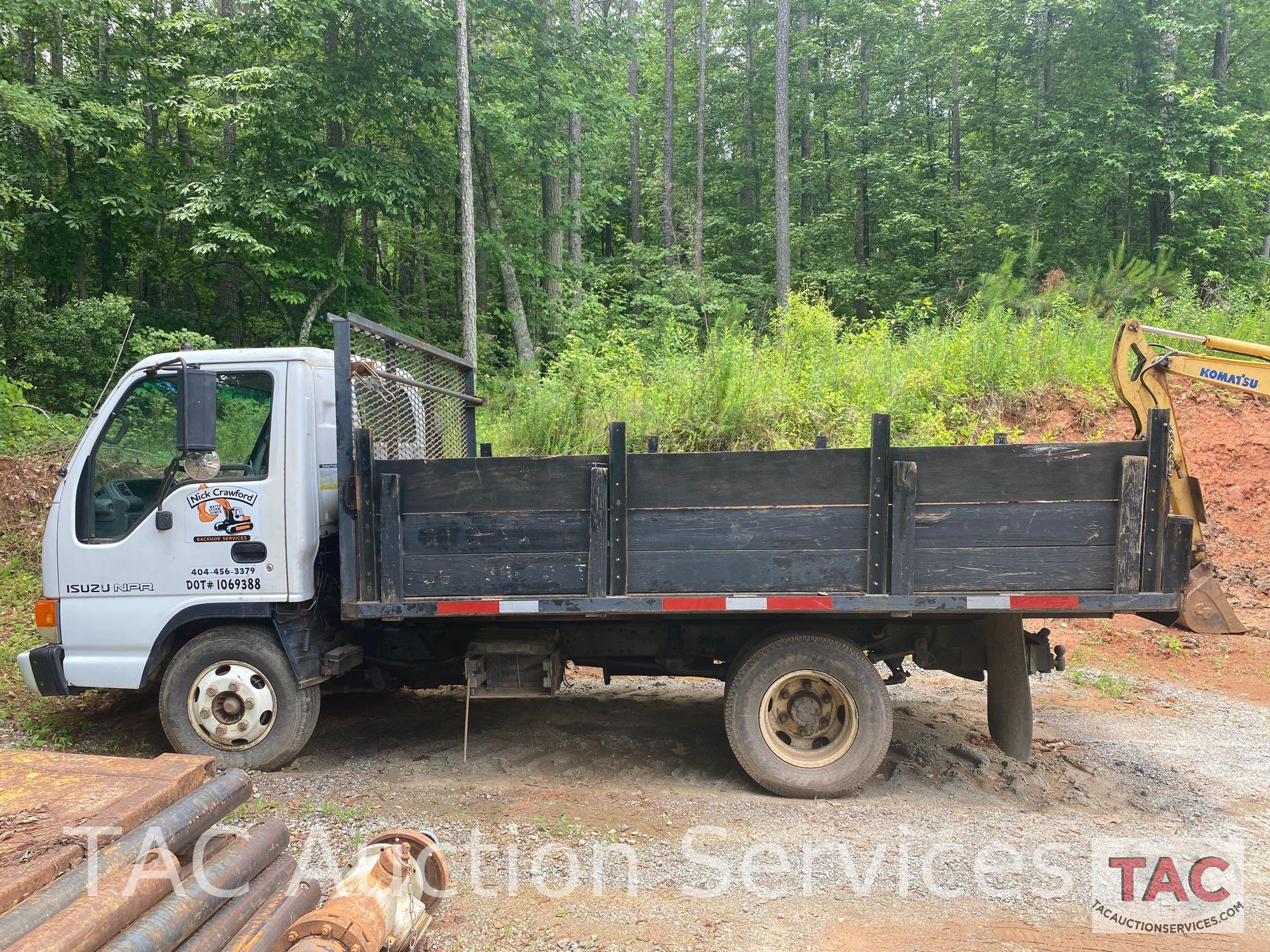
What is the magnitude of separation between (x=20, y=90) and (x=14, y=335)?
14.2 feet

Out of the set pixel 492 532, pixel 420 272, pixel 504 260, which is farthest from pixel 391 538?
pixel 420 272

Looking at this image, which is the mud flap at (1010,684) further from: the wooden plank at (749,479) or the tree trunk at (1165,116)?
the tree trunk at (1165,116)

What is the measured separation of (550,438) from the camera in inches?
396

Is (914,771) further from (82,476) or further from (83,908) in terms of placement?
(82,476)

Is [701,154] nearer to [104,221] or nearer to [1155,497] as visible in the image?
[104,221]

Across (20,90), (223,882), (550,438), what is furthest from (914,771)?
(20,90)

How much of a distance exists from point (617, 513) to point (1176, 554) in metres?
2.80

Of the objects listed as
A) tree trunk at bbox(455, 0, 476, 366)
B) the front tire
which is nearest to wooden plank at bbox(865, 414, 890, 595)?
the front tire

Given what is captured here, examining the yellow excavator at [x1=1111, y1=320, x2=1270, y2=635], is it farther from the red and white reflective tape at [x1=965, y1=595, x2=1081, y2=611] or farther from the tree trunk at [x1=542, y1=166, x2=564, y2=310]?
the tree trunk at [x1=542, y1=166, x2=564, y2=310]

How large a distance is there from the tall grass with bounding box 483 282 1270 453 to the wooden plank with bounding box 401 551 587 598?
17.8 ft

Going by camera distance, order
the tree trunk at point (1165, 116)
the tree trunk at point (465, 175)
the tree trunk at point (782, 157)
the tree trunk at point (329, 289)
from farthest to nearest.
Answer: the tree trunk at point (782, 157) → the tree trunk at point (1165, 116) → the tree trunk at point (329, 289) → the tree trunk at point (465, 175)

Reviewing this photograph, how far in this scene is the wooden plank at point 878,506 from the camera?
4027 millimetres

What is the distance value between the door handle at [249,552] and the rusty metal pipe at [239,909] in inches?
76.0

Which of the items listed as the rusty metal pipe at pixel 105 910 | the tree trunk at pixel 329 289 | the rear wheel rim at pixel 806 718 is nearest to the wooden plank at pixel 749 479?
the rear wheel rim at pixel 806 718
